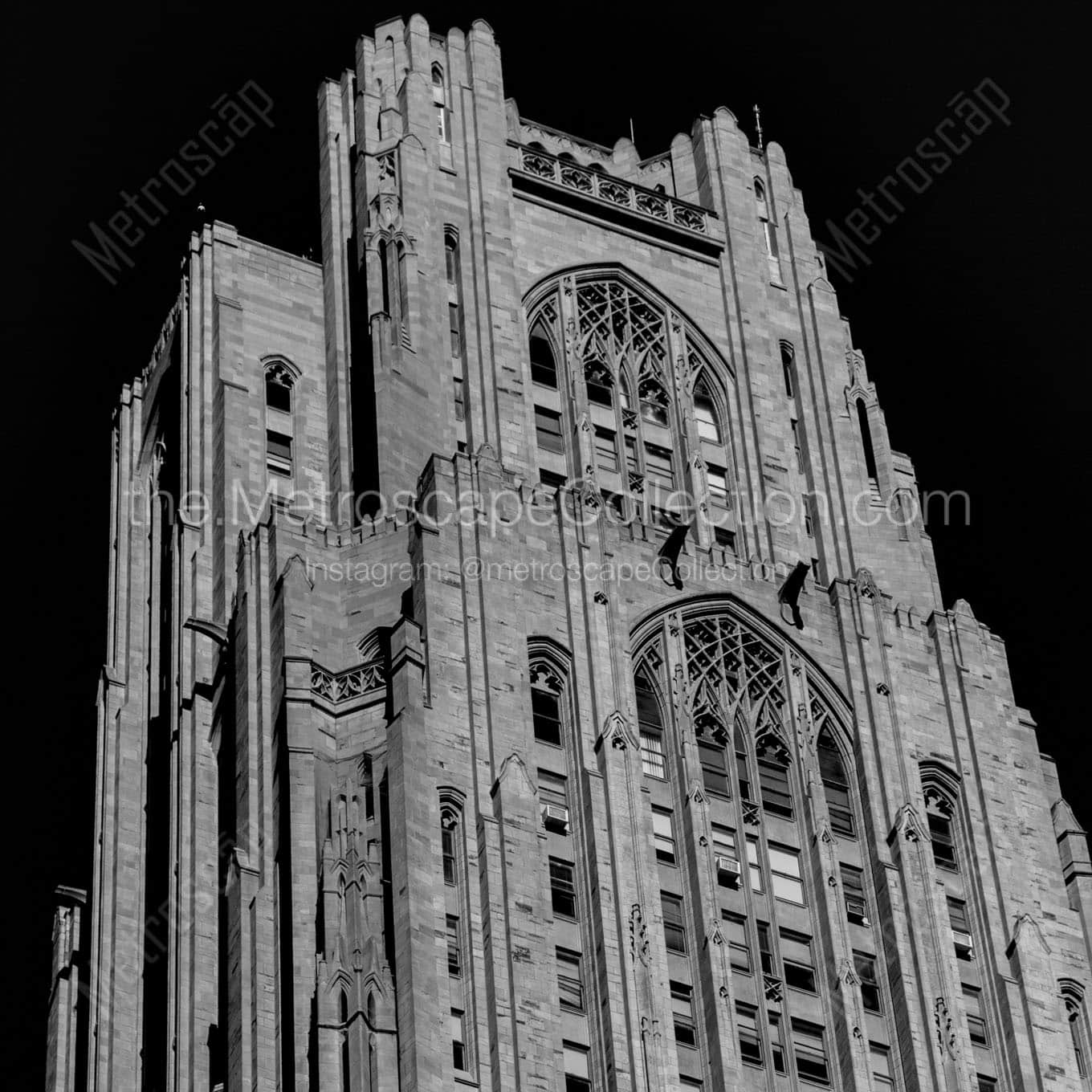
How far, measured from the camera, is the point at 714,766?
7938 centimetres

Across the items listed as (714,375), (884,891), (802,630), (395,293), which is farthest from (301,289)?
(884,891)

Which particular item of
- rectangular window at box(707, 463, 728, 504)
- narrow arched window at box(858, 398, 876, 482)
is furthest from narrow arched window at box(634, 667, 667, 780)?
narrow arched window at box(858, 398, 876, 482)

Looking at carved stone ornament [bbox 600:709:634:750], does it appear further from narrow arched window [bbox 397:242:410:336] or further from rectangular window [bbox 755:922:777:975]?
narrow arched window [bbox 397:242:410:336]

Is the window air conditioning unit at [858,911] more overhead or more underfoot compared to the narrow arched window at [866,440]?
more underfoot

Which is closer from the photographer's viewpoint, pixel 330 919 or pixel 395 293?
pixel 330 919

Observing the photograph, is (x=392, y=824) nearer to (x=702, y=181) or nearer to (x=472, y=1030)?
(x=472, y=1030)

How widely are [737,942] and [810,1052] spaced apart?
286 centimetres

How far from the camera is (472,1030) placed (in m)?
69.9

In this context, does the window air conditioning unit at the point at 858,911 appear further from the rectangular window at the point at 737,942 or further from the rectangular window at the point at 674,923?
the rectangular window at the point at 674,923

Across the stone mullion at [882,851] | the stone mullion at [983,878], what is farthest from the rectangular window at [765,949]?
the stone mullion at [983,878]

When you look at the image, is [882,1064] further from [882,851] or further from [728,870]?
[882,851]

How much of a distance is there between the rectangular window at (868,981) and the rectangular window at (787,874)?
1786 mm

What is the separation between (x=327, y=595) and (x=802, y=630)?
1095 centimetres

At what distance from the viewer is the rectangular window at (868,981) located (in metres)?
75.7
